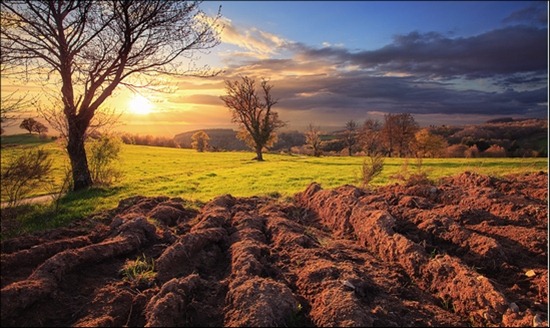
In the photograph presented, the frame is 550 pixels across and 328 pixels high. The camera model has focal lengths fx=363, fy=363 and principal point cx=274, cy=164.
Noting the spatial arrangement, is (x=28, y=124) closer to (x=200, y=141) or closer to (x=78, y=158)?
(x=78, y=158)

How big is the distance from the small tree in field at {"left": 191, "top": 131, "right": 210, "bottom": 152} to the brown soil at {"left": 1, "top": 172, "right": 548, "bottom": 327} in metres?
60.4

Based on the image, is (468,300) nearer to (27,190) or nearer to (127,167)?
(27,190)

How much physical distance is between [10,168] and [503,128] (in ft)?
244

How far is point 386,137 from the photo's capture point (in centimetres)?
5606

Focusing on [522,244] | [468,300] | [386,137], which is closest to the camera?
[468,300]

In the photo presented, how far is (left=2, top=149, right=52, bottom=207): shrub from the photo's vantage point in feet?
26.6

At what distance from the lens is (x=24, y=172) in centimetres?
837

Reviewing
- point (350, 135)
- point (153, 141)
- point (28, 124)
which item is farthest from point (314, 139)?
point (28, 124)

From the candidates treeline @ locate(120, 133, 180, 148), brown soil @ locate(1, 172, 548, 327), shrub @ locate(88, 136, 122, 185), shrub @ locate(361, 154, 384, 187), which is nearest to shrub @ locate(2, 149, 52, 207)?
brown soil @ locate(1, 172, 548, 327)

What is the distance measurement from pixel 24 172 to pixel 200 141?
206 feet

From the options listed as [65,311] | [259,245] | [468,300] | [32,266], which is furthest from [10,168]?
[468,300]

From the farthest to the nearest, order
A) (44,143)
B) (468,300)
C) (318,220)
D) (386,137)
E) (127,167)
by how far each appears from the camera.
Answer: (386,137), (127,167), (318,220), (44,143), (468,300)

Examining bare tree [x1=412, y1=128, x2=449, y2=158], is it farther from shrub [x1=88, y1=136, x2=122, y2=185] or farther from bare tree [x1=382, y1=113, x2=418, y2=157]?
shrub [x1=88, y1=136, x2=122, y2=185]

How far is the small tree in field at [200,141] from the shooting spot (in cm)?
6969
